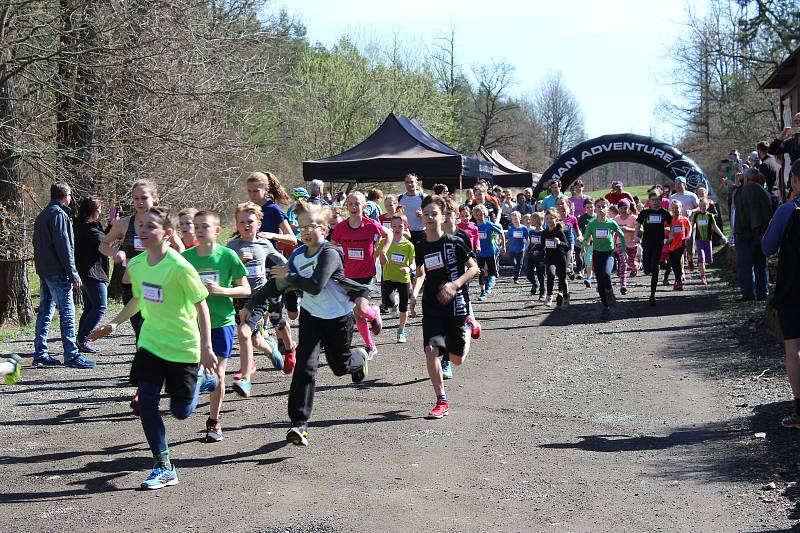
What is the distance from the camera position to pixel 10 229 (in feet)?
49.8

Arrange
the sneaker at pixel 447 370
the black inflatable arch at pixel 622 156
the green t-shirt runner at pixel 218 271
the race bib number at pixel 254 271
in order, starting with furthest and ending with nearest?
the black inflatable arch at pixel 622 156 < the sneaker at pixel 447 370 < the race bib number at pixel 254 271 < the green t-shirt runner at pixel 218 271

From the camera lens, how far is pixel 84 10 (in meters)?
15.5

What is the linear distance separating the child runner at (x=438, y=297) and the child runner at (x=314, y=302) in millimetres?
967

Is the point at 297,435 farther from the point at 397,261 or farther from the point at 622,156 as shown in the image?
the point at 622,156

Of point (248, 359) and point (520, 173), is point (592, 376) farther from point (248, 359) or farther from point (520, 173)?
point (520, 173)

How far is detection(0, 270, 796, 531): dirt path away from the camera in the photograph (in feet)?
17.9

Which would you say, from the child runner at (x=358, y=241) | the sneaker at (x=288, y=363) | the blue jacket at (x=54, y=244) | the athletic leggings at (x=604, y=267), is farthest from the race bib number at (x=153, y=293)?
the athletic leggings at (x=604, y=267)

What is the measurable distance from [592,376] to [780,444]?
3333 mm

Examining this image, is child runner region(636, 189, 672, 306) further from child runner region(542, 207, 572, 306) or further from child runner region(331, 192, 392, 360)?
child runner region(331, 192, 392, 360)

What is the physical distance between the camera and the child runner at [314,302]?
22.9 ft

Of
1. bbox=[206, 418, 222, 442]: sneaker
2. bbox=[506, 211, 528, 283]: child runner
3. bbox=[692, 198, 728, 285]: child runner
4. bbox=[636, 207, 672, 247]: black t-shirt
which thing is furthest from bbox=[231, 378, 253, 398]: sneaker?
bbox=[692, 198, 728, 285]: child runner

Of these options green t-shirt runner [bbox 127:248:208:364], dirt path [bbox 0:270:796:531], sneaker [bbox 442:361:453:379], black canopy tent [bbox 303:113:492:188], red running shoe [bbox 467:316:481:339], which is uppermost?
black canopy tent [bbox 303:113:492:188]

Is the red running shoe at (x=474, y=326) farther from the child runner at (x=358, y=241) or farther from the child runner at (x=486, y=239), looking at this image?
the child runner at (x=486, y=239)

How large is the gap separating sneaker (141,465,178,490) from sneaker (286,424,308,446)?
0.95 metres
